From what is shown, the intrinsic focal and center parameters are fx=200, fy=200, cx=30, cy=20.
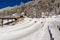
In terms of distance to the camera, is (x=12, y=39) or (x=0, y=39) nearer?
(x=0, y=39)

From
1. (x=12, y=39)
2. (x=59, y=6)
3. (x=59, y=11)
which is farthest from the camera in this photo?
(x=59, y=6)

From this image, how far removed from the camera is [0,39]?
7.49 m

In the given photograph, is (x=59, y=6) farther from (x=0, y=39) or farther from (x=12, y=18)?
(x=0, y=39)

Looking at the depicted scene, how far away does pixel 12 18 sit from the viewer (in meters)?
89.8

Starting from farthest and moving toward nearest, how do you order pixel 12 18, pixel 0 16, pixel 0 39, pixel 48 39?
pixel 12 18, pixel 0 16, pixel 48 39, pixel 0 39

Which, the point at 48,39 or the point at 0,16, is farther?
the point at 0,16

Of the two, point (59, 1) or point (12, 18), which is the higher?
point (59, 1)

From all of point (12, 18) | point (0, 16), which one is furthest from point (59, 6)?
point (0, 16)

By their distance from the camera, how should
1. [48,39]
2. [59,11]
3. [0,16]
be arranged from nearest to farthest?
[48,39], [0,16], [59,11]

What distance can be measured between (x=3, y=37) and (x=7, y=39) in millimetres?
231

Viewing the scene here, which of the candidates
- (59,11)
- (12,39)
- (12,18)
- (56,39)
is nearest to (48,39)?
(56,39)

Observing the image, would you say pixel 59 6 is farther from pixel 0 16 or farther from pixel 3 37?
pixel 3 37

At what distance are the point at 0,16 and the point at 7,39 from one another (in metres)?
63.8

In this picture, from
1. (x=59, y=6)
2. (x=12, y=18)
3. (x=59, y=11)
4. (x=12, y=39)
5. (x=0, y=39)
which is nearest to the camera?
(x=0, y=39)
